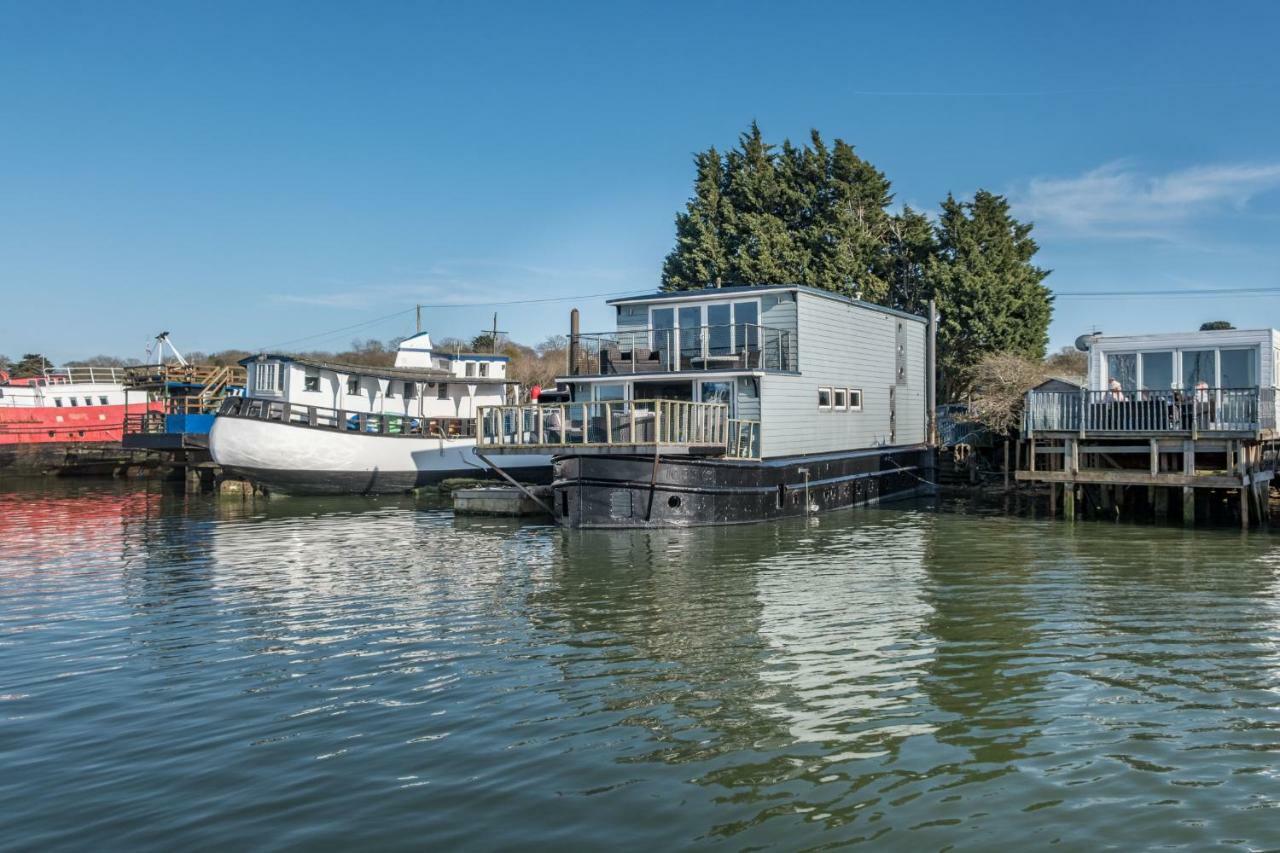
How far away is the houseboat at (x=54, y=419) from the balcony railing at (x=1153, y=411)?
4209 centimetres

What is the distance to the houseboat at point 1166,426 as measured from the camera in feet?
70.5

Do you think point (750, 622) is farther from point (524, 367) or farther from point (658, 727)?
point (524, 367)

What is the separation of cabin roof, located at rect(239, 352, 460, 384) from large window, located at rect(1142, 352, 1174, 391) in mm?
23488

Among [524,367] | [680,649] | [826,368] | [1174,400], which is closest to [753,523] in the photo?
[826,368]

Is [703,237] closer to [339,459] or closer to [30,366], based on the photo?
[339,459]

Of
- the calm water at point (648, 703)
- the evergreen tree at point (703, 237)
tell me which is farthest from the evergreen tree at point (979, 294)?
the calm water at point (648, 703)

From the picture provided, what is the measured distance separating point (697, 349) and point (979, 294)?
20.9 metres

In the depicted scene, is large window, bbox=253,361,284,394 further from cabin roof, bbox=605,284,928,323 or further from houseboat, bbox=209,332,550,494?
cabin roof, bbox=605,284,928,323

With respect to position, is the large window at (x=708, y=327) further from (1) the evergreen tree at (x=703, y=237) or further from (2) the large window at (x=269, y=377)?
(1) the evergreen tree at (x=703, y=237)

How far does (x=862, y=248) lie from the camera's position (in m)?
44.9

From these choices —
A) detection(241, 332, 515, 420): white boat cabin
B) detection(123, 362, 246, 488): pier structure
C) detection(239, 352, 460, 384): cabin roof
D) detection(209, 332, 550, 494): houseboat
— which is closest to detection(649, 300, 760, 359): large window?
detection(209, 332, 550, 494): houseboat

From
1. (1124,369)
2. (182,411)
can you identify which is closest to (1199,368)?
(1124,369)

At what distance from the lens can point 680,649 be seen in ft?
36.1

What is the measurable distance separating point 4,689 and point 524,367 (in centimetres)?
5305
